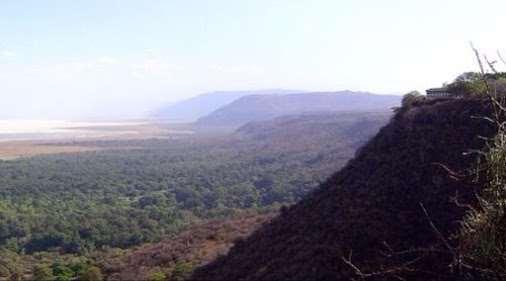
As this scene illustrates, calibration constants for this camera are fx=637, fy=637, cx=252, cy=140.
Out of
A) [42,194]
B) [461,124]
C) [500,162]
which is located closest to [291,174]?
[42,194]

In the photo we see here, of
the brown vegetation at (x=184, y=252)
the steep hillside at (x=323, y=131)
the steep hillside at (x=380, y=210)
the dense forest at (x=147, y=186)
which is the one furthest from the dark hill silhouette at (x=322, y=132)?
the steep hillside at (x=380, y=210)

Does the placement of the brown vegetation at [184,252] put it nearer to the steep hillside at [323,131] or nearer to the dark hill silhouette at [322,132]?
the dark hill silhouette at [322,132]

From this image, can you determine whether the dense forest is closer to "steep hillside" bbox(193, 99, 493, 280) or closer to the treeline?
the treeline

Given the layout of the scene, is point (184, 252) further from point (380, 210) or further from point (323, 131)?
point (323, 131)

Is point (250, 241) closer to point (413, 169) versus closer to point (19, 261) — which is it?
point (413, 169)

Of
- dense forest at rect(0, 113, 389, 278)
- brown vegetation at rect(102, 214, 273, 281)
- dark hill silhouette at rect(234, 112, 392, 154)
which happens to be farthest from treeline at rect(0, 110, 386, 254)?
brown vegetation at rect(102, 214, 273, 281)
